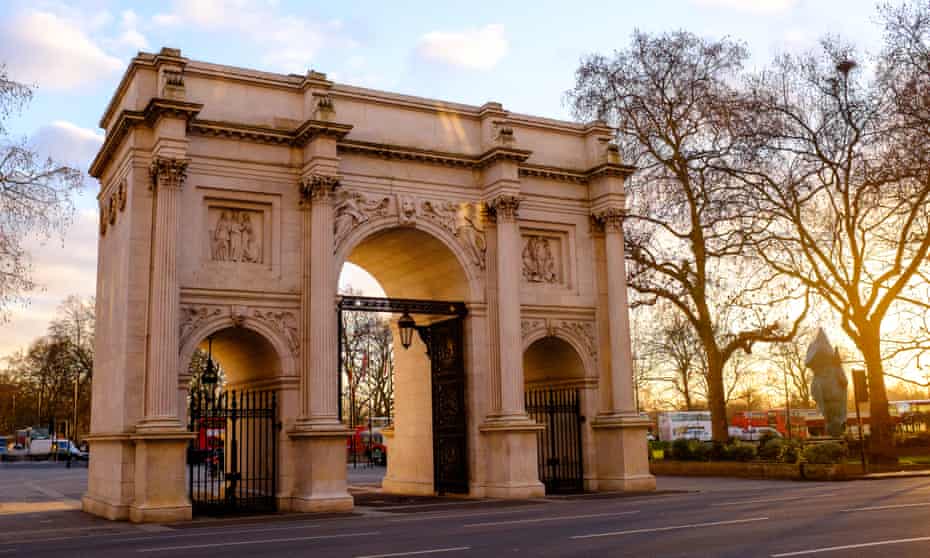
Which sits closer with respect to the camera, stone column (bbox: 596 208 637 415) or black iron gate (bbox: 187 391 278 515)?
black iron gate (bbox: 187 391 278 515)

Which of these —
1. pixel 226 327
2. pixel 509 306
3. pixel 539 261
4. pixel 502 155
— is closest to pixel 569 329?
Result: pixel 539 261

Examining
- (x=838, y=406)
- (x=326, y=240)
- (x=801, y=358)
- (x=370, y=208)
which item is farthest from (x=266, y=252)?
(x=801, y=358)

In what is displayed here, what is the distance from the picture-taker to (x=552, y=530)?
49.0 feet

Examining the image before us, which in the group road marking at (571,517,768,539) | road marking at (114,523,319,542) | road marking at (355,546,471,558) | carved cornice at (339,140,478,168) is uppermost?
carved cornice at (339,140,478,168)

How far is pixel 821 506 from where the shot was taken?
1827cm

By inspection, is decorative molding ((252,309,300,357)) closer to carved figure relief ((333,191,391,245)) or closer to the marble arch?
the marble arch

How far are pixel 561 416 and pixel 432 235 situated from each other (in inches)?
285

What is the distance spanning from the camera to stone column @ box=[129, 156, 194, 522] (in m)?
19.5

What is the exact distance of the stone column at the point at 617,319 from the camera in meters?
26.5

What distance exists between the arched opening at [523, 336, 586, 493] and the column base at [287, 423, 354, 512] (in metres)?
7.41

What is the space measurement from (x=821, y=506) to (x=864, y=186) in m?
17.7

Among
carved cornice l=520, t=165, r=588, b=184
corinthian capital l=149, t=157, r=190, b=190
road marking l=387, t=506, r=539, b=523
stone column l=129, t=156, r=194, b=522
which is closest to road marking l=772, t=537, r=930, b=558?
road marking l=387, t=506, r=539, b=523

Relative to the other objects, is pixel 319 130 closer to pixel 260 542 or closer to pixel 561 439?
pixel 260 542

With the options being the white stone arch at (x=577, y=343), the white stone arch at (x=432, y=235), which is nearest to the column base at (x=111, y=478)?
the white stone arch at (x=432, y=235)
